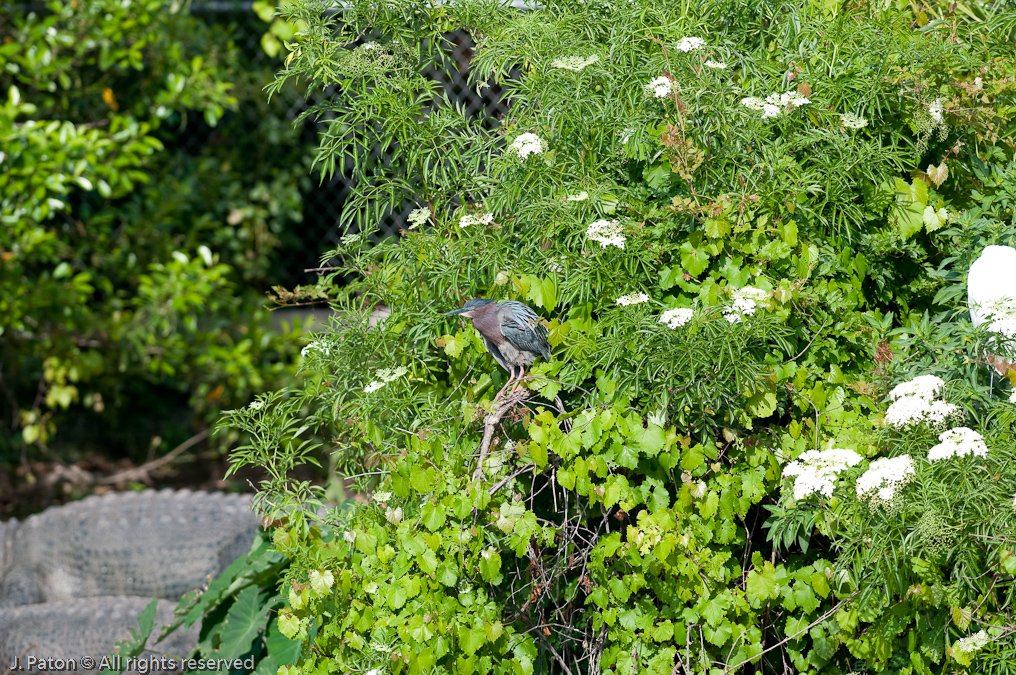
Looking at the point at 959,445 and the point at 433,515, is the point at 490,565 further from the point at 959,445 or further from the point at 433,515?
the point at 959,445

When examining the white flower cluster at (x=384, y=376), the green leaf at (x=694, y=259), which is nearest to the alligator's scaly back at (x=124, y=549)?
the white flower cluster at (x=384, y=376)

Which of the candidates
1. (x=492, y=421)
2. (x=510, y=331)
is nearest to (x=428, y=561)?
(x=492, y=421)

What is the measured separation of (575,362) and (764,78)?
0.92 meters

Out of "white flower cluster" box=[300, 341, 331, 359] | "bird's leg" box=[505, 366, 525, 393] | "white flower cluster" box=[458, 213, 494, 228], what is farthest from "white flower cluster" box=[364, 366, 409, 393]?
"white flower cluster" box=[458, 213, 494, 228]

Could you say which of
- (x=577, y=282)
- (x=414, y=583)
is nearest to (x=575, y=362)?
(x=577, y=282)

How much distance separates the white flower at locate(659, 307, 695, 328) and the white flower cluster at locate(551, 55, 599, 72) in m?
0.65

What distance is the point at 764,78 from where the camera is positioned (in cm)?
214

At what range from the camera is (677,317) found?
1.80m

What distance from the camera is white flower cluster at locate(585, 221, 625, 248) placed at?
1.91 m

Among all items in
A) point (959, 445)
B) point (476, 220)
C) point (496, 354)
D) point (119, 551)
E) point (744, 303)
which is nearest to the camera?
point (959, 445)

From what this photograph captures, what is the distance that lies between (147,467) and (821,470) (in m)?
4.07

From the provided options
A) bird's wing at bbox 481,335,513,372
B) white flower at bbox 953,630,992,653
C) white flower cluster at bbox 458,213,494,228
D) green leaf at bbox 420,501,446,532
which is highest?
white flower cluster at bbox 458,213,494,228

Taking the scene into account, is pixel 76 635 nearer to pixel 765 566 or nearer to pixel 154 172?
pixel 765 566

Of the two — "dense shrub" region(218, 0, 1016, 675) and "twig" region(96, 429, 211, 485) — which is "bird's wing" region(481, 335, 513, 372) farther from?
"twig" region(96, 429, 211, 485)
